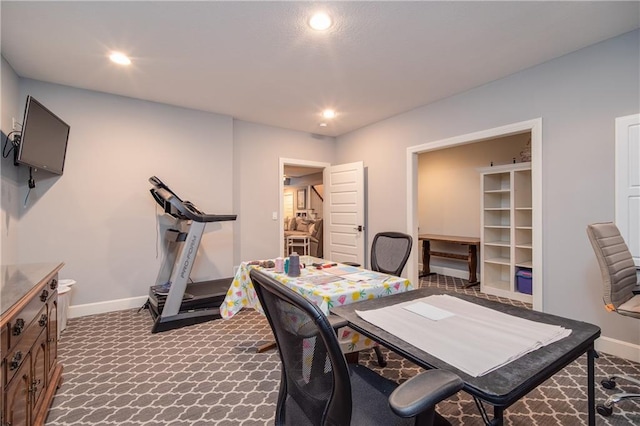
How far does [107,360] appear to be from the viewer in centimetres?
246

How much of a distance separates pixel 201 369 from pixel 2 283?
4.49 ft

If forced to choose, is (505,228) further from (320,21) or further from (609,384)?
(320,21)

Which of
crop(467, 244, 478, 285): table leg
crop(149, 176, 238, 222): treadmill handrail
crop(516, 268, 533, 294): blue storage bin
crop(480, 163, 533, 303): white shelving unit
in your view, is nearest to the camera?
crop(149, 176, 238, 222): treadmill handrail

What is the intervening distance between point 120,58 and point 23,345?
2.43m

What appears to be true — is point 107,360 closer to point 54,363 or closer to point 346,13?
point 54,363

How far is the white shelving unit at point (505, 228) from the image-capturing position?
4109 millimetres

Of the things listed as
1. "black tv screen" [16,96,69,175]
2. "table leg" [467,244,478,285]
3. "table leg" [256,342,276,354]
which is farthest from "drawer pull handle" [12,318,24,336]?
"table leg" [467,244,478,285]

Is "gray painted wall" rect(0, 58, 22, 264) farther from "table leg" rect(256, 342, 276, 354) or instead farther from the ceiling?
"table leg" rect(256, 342, 276, 354)

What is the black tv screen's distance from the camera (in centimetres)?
242

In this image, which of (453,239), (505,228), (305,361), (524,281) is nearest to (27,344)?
(305,361)

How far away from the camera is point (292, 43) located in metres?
2.47

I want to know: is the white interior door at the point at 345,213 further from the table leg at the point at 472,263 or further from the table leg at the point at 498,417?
the table leg at the point at 498,417

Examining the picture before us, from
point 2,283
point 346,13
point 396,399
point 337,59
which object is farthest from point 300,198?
point 396,399

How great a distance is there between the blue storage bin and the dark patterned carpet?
149 cm
